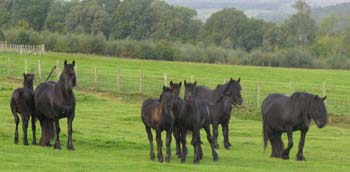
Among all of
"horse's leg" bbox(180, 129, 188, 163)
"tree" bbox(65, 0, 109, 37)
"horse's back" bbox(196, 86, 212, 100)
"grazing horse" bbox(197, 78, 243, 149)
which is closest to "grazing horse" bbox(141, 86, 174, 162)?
"horse's leg" bbox(180, 129, 188, 163)

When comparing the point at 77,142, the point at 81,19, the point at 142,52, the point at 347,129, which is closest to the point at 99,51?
the point at 142,52

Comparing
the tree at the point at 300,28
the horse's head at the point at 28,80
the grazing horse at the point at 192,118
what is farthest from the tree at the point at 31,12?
the grazing horse at the point at 192,118

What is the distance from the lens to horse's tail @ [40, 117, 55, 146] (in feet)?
69.6

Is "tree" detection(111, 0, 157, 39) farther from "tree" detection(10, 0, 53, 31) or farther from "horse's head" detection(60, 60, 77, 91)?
"horse's head" detection(60, 60, 77, 91)

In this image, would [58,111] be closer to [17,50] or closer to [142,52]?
[17,50]

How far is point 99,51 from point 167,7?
4085cm

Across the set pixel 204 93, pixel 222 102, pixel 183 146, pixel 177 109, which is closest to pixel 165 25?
pixel 204 93

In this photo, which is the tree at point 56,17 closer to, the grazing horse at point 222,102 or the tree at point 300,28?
the tree at point 300,28

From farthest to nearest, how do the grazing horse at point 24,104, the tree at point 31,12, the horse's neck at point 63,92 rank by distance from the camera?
the tree at point 31,12, the grazing horse at point 24,104, the horse's neck at point 63,92

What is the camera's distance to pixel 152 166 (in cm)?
1730

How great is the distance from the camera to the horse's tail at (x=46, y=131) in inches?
835

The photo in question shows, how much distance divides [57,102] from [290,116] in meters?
7.34

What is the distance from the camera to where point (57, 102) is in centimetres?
2066

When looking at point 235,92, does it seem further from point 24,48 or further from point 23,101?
point 24,48
